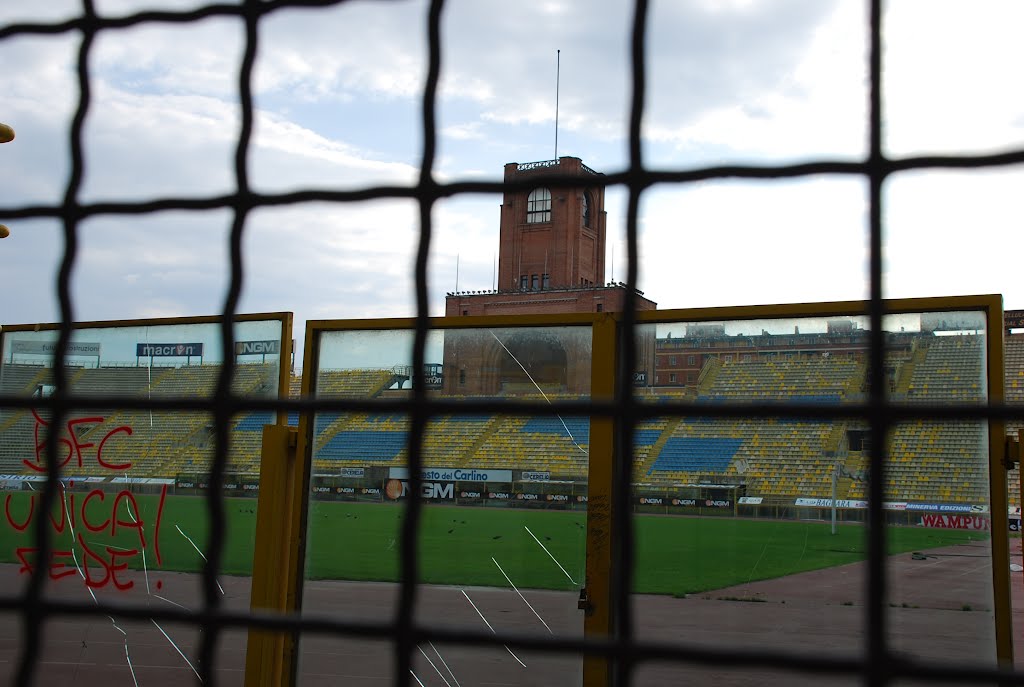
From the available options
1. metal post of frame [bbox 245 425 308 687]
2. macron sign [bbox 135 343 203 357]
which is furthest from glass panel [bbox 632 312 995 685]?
macron sign [bbox 135 343 203 357]

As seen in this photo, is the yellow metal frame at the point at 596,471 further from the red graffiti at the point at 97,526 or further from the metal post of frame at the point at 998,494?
the red graffiti at the point at 97,526

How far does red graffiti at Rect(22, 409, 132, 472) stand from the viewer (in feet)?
18.3

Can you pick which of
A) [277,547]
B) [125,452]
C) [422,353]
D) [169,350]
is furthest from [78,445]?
[422,353]

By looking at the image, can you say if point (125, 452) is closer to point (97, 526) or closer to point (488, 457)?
point (97, 526)

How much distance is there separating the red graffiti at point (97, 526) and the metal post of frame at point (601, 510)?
3019 mm

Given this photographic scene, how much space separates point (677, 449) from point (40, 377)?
3.96 metres

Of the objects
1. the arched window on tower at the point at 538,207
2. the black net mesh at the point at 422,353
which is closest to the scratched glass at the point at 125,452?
the black net mesh at the point at 422,353

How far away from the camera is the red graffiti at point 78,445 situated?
5574 mm

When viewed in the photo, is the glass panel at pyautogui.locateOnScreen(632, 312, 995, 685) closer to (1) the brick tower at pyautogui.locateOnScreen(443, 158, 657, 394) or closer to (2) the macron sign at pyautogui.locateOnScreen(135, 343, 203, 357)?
(2) the macron sign at pyautogui.locateOnScreen(135, 343, 203, 357)

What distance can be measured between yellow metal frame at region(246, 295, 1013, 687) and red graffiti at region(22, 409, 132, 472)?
164 centimetres

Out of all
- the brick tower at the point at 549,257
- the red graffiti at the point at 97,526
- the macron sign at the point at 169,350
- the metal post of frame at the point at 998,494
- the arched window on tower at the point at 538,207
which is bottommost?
the red graffiti at the point at 97,526

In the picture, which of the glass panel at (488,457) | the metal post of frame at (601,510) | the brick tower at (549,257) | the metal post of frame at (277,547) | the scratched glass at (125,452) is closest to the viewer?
the metal post of frame at (601,510)

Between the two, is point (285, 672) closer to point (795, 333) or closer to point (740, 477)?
point (740, 477)

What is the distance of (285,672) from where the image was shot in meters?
4.48
